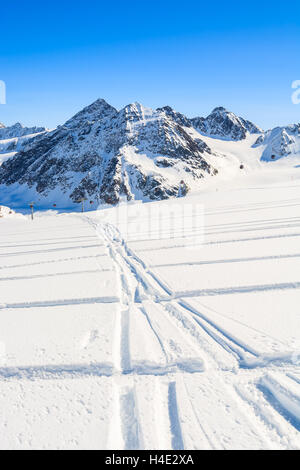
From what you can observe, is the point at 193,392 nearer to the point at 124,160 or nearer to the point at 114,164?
the point at 114,164

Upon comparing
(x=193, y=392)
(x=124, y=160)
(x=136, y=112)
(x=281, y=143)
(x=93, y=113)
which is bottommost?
(x=193, y=392)

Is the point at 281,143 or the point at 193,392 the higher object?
the point at 281,143

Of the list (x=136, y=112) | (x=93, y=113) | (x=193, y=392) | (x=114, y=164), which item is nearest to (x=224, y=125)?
(x=136, y=112)

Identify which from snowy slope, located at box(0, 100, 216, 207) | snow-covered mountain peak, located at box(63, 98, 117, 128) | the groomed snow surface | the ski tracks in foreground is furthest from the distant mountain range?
the ski tracks in foreground

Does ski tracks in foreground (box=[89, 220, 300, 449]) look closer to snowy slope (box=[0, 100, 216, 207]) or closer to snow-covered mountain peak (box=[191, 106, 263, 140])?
snowy slope (box=[0, 100, 216, 207])

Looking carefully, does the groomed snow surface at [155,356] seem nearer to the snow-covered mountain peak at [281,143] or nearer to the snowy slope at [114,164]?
the snowy slope at [114,164]

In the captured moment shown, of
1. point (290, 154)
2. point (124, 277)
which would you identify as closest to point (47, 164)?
point (290, 154)
